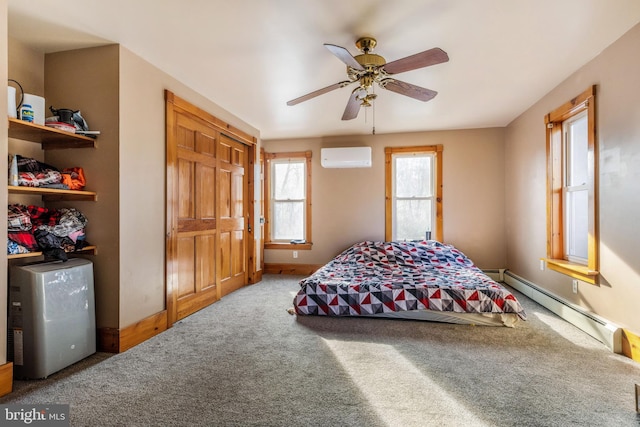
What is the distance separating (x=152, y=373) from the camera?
214cm

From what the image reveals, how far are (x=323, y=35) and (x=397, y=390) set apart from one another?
245cm

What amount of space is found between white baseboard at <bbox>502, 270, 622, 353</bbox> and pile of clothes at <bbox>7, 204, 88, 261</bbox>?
4139mm

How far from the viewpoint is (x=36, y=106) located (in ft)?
7.23

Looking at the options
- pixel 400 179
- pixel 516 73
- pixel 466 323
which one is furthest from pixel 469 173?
pixel 466 323

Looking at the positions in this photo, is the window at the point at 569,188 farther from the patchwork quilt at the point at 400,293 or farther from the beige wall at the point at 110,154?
the beige wall at the point at 110,154

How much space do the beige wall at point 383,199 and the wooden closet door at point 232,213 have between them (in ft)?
3.31

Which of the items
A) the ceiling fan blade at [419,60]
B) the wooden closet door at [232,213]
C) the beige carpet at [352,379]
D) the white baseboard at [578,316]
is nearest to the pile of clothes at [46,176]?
the beige carpet at [352,379]

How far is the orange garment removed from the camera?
240 centimetres

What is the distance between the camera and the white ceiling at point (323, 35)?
2.04 meters

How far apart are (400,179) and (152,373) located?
170 inches

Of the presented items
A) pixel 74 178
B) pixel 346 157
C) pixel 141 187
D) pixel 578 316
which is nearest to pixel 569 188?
pixel 578 316

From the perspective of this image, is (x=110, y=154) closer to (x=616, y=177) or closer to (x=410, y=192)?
(x=616, y=177)

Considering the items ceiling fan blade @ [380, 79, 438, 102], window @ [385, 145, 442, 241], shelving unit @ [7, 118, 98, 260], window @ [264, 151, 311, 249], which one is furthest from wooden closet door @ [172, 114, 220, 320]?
window @ [385, 145, 442, 241]

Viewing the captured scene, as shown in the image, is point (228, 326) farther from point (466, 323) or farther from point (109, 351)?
point (466, 323)
